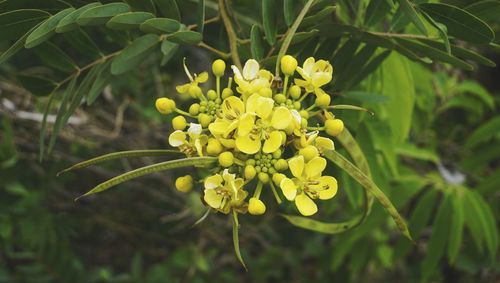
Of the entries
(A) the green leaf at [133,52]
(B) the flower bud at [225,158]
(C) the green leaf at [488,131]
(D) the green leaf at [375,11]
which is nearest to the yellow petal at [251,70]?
(B) the flower bud at [225,158]

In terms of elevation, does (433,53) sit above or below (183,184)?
above

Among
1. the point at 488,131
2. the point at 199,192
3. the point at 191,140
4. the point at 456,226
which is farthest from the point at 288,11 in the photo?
the point at 199,192

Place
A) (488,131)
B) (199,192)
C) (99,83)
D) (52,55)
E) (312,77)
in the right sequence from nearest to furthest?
(312,77)
(99,83)
(52,55)
(488,131)
(199,192)

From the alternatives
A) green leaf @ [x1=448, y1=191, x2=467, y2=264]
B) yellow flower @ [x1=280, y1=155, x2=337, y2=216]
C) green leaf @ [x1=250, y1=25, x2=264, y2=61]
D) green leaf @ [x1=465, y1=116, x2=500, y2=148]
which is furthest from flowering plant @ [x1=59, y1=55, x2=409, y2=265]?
green leaf @ [x1=465, y1=116, x2=500, y2=148]

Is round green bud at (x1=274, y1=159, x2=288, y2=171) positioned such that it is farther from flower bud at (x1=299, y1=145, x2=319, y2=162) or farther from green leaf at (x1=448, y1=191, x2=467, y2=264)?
green leaf at (x1=448, y1=191, x2=467, y2=264)

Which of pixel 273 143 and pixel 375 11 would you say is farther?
pixel 375 11

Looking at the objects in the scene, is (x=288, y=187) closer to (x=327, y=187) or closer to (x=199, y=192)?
(x=327, y=187)
